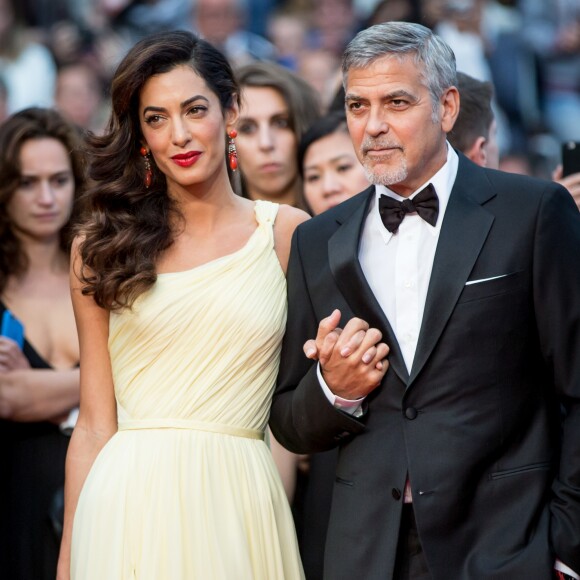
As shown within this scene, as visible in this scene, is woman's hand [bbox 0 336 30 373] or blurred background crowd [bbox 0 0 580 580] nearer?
blurred background crowd [bbox 0 0 580 580]

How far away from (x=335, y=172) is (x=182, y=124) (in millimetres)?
1683

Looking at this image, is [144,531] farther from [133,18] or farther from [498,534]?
[133,18]

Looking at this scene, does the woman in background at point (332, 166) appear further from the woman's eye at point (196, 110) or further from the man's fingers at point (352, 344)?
the man's fingers at point (352, 344)

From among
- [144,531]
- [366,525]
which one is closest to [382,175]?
[366,525]

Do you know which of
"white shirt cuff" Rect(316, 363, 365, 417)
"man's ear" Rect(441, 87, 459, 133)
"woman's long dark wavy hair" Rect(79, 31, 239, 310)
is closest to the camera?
"white shirt cuff" Rect(316, 363, 365, 417)

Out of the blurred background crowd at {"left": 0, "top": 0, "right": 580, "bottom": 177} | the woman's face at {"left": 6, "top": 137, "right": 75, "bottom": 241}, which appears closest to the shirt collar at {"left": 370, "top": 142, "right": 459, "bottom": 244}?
the woman's face at {"left": 6, "top": 137, "right": 75, "bottom": 241}

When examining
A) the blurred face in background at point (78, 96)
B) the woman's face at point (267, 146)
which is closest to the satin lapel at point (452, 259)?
the woman's face at point (267, 146)

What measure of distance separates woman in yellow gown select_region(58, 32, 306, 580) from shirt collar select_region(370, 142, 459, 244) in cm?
52

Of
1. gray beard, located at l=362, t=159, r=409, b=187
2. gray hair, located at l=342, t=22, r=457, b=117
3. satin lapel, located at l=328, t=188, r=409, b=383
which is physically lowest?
satin lapel, located at l=328, t=188, r=409, b=383

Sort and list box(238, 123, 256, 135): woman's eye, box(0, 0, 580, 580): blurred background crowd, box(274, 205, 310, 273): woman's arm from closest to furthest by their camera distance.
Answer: box(274, 205, 310, 273): woman's arm → box(0, 0, 580, 580): blurred background crowd → box(238, 123, 256, 135): woman's eye

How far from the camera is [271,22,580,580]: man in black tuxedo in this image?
3279 millimetres

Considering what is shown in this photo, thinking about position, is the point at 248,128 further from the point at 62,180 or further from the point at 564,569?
the point at 564,569

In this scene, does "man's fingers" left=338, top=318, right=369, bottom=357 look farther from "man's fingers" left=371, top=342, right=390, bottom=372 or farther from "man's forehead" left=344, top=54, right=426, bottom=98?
"man's forehead" left=344, top=54, right=426, bottom=98

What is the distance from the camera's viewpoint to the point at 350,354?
11.0 ft
